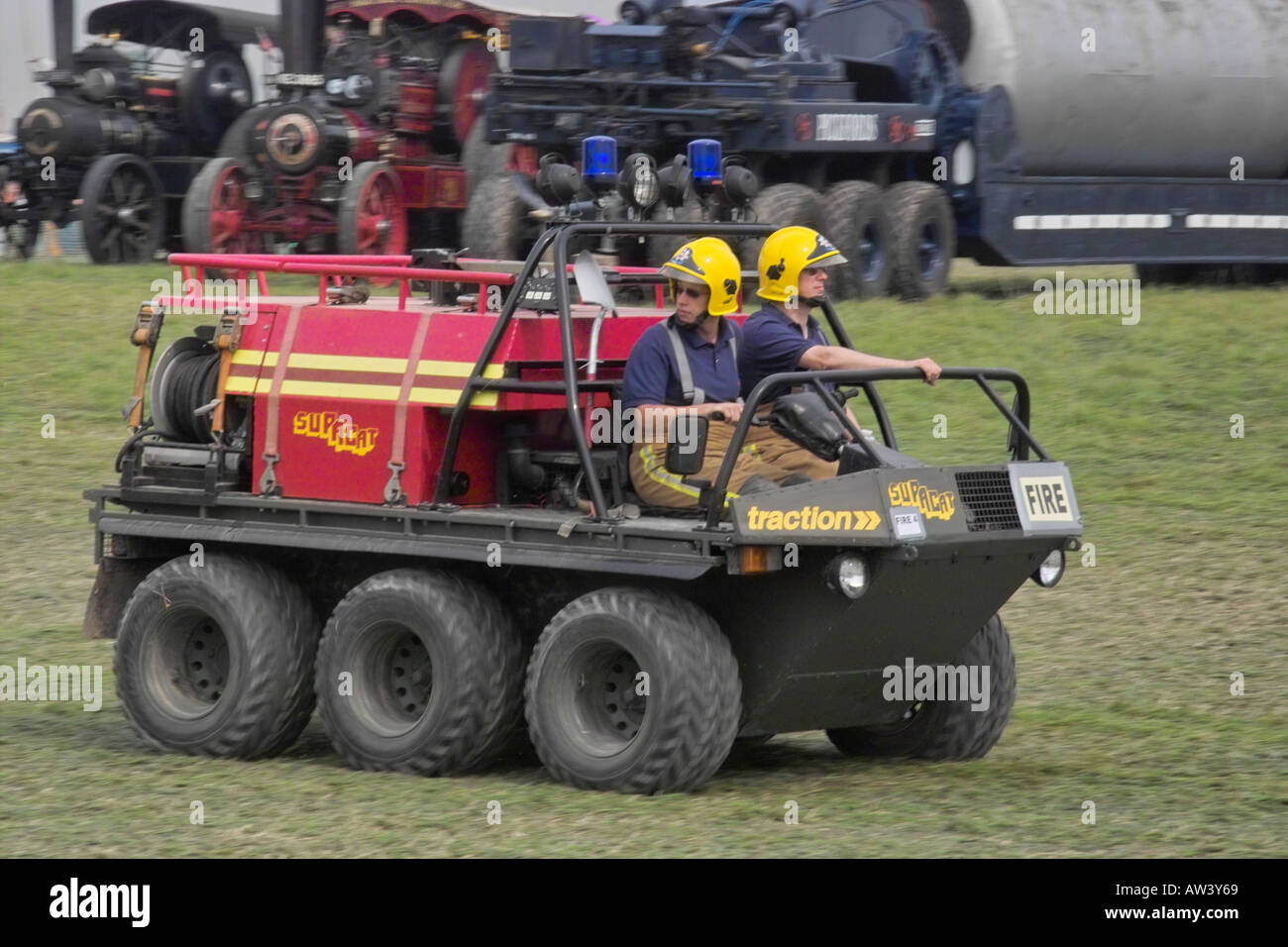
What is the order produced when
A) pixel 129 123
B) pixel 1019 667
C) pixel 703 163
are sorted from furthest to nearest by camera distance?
pixel 129 123 → pixel 1019 667 → pixel 703 163

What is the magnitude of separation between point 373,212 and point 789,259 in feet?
43.7

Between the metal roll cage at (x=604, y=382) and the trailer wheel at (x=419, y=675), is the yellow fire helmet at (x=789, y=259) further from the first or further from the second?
the trailer wheel at (x=419, y=675)

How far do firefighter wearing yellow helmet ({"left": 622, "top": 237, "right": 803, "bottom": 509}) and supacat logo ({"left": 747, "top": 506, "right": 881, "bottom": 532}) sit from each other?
0.48 metres

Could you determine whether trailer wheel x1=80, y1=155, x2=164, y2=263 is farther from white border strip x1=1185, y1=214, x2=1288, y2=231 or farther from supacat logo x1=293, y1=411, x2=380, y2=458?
supacat logo x1=293, y1=411, x2=380, y2=458

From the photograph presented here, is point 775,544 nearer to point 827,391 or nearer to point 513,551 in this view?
point 827,391

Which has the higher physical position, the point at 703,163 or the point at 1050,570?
the point at 703,163

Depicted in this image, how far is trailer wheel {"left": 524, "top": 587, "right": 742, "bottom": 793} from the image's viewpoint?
8.18 m

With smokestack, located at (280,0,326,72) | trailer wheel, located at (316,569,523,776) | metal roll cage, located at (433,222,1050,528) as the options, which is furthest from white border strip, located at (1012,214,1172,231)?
trailer wheel, located at (316,569,523,776)

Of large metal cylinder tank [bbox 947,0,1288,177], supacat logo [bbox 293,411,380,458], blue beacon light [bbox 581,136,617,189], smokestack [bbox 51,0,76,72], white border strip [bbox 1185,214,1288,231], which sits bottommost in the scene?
supacat logo [bbox 293,411,380,458]

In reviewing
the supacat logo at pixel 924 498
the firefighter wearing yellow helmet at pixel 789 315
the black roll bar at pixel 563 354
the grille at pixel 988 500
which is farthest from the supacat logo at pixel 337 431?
the grille at pixel 988 500

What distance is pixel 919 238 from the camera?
822 inches

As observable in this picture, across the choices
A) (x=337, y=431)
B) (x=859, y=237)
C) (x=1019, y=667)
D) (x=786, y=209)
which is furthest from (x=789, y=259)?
(x=859, y=237)

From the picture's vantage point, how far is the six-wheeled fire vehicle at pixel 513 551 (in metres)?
8.23

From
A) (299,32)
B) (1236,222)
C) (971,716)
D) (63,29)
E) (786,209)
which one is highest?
(63,29)
